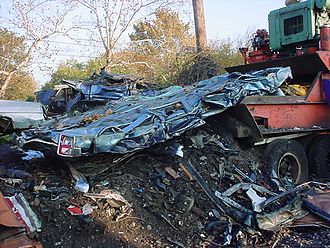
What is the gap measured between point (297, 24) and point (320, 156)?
10.1 ft

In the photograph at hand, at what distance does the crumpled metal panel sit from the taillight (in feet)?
0.22

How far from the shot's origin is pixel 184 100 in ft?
19.2

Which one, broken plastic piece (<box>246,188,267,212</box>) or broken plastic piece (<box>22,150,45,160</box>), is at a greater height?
broken plastic piece (<box>22,150,45,160</box>)

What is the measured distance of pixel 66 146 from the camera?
4836 mm

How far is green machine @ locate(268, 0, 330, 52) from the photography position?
8.16m

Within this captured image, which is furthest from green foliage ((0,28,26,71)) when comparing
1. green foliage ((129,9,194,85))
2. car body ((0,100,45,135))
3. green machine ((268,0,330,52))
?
green machine ((268,0,330,52))

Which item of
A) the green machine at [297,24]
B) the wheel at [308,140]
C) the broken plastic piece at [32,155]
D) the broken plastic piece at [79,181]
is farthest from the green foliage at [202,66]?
the broken plastic piece at [79,181]

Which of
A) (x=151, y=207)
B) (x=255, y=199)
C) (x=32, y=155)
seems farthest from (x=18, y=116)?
(x=255, y=199)

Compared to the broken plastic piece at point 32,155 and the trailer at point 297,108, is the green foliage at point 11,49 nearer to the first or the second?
the broken plastic piece at point 32,155

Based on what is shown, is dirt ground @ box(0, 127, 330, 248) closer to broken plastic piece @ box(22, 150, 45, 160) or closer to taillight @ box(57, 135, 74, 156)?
taillight @ box(57, 135, 74, 156)

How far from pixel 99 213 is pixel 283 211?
2109mm

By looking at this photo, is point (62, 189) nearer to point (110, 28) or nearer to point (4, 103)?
point (4, 103)

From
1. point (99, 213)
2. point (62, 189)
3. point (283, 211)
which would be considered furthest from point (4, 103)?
point (283, 211)

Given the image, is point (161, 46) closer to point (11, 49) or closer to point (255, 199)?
point (11, 49)
